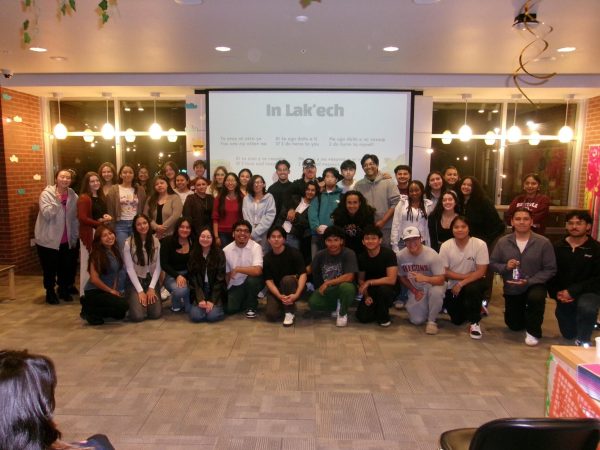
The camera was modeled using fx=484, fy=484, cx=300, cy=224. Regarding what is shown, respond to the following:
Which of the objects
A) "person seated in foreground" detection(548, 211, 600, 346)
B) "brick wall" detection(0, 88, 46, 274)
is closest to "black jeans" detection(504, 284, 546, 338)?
"person seated in foreground" detection(548, 211, 600, 346)

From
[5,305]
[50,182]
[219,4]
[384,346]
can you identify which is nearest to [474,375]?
[384,346]

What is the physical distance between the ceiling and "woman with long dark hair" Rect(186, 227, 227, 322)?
201 centimetres

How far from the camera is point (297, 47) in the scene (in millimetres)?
5148

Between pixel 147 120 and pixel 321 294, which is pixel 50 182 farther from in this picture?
pixel 321 294

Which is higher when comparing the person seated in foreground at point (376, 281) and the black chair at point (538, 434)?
the black chair at point (538, 434)

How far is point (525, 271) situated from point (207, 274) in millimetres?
3045

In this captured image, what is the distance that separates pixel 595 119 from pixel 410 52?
3.83 metres

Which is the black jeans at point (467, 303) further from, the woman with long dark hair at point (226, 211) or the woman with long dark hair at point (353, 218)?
the woman with long dark hair at point (226, 211)

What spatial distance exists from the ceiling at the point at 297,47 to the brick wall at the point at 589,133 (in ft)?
0.73

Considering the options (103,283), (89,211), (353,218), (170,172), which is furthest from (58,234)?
(353,218)

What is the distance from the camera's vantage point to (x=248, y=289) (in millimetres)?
4941

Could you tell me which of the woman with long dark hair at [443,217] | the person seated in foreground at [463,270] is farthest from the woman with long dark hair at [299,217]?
A: the person seated in foreground at [463,270]

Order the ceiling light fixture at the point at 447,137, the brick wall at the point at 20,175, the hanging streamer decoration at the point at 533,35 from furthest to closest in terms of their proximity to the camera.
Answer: the ceiling light fixture at the point at 447,137, the brick wall at the point at 20,175, the hanging streamer decoration at the point at 533,35

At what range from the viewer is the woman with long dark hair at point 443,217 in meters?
4.90
